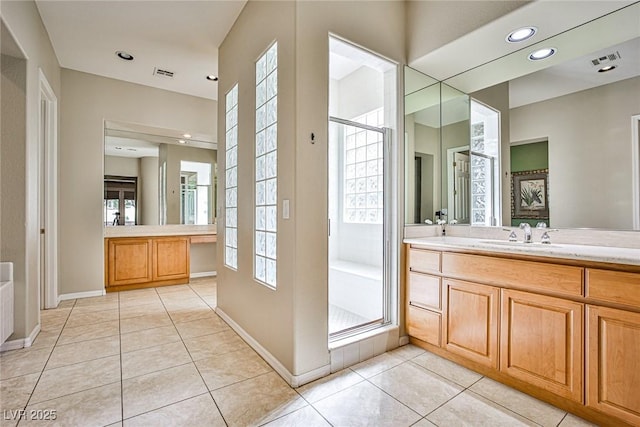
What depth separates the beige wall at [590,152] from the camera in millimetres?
1978

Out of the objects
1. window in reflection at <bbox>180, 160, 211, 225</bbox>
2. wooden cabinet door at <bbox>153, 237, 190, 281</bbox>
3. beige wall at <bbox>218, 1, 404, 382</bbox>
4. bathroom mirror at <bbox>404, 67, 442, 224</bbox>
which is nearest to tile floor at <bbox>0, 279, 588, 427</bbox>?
beige wall at <bbox>218, 1, 404, 382</bbox>

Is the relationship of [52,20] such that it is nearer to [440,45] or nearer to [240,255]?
[240,255]

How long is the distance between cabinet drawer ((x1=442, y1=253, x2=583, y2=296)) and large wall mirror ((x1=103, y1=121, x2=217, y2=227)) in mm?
4117

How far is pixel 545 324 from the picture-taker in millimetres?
1746

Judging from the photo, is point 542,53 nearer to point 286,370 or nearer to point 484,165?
point 484,165

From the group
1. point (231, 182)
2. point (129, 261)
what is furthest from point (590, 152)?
point (129, 261)

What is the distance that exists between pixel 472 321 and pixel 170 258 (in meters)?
4.14

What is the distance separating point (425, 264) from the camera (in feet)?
7.91

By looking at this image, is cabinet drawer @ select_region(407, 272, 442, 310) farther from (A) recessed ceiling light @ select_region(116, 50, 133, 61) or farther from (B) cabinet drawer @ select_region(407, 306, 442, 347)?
(A) recessed ceiling light @ select_region(116, 50, 133, 61)

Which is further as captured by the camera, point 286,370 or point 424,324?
point 424,324

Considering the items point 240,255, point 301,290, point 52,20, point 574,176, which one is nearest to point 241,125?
point 240,255

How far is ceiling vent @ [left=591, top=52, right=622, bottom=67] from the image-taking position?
80.4 inches

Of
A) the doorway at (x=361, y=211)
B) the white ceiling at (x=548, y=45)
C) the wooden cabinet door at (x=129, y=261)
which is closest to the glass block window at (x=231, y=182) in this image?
the doorway at (x=361, y=211)

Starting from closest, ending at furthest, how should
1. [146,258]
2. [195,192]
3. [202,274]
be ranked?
[146,258] → [195,192] → [202,274]
